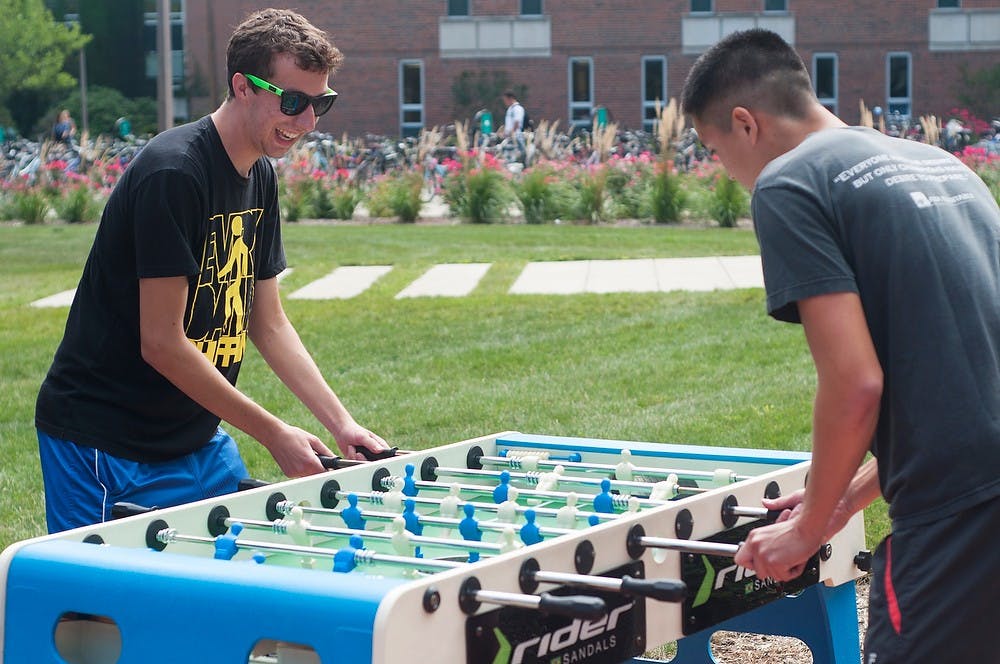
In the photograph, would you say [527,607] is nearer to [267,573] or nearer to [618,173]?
[267,573]

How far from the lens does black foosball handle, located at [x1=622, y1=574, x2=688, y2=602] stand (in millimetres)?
2564

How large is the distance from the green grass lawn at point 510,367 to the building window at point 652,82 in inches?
1213

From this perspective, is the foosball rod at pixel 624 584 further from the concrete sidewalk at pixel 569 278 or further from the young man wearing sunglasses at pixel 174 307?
the concrete sidewalk at pixel 569 278

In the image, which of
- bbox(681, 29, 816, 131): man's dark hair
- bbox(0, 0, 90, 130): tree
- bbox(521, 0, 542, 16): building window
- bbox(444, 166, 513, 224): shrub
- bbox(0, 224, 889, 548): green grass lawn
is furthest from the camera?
bbox(0, 0, 90, 130): tree

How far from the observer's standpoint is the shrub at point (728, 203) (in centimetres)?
1811

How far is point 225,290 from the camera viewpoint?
3.99m

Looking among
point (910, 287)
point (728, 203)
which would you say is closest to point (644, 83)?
point (728, 203)

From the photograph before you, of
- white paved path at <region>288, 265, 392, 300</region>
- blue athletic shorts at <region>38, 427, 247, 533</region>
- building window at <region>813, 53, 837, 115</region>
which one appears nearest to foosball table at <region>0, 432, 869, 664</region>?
blue athletic shorts at <region>38, 427, 247, 533</region>

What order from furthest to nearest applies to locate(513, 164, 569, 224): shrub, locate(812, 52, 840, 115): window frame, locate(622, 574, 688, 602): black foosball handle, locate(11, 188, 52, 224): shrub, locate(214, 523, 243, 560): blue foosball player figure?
locate(812, 52, 840, 115): window frame
locate(11, 188, 52, 224): shrub
locate(513, 164, 569, 224): shrub
locate(214, 523, 243, 560): blue foosball player figure
locate(622, 574, 688, 602): black foosball handle

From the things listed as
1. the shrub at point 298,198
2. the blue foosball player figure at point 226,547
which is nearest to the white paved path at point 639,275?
the shrub at point 298,198

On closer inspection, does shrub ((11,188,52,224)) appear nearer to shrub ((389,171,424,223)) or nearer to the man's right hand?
shrub ((389,171,424,223))

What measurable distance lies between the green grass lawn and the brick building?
30946mm

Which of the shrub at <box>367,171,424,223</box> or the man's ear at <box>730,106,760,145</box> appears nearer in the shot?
the man's ear at <box>730,106,760,145</box>

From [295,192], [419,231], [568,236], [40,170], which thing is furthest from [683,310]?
[40,170]
